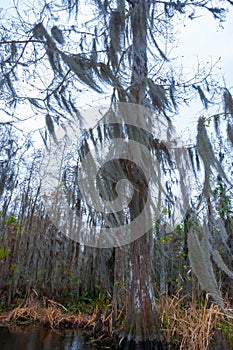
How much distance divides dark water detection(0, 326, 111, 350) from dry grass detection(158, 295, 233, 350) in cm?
91

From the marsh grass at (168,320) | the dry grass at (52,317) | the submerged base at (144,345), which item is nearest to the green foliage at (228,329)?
the marsh grass at (168,320)

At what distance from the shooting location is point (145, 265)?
3.37 metres

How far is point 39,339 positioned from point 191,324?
186 cm

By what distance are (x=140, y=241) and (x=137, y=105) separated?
4.95 feet

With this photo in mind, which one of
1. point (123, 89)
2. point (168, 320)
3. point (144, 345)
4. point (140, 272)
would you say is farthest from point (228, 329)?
point (123, 89)

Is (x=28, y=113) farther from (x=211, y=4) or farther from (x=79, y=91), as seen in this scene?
(x=211, y=4)

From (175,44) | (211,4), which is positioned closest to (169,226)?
(175,44)

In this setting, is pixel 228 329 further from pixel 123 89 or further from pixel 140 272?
pixel 123 89

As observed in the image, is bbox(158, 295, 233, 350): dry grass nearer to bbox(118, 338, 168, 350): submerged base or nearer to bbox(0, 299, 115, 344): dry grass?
bbox(118, 338, 168, 350): submerged base

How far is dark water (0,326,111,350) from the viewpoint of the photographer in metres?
3.34

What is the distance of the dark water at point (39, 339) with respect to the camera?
3.34m

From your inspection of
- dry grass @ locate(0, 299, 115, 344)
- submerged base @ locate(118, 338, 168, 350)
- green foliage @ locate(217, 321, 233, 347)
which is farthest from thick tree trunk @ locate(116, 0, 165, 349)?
dry grass @ locate(0, 299, 115, 344)

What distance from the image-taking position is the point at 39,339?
3719 mm

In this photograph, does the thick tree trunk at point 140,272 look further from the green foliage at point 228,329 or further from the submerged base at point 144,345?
the green foliage at point 228,329
